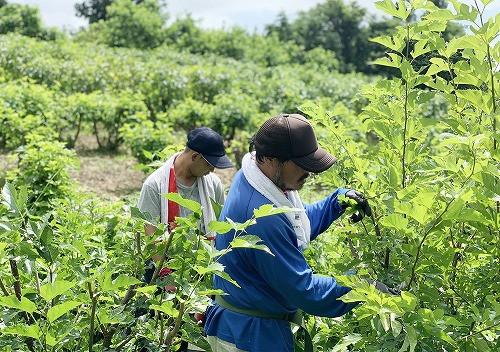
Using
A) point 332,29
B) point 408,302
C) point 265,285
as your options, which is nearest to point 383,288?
point 408,302

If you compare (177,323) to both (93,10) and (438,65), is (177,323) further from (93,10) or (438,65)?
(93,10)

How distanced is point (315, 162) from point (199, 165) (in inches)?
52.0

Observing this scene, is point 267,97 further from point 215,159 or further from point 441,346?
point 441,346

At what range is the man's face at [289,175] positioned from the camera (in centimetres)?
224

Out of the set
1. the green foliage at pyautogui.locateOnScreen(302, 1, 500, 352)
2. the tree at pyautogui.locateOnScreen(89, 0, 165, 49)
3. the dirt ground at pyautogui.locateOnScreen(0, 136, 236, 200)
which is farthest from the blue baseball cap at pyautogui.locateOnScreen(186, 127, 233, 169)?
the tree at pyautogui.locateOnScreen(89, 0, 165, 49)

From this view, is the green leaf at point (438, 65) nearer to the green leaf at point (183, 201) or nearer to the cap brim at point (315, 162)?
the cap brim at point (315, 162)

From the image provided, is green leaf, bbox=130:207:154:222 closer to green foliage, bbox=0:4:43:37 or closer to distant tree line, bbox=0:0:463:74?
distant tree line, bbox=0:0:463:74

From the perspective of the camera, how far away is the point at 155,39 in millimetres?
35031

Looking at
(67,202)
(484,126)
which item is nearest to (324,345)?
(484,126)

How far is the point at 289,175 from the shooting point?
226 cm

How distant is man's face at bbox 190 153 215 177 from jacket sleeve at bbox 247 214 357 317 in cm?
134

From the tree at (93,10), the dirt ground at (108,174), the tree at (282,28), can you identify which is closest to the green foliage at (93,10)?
the tree at (93,10)

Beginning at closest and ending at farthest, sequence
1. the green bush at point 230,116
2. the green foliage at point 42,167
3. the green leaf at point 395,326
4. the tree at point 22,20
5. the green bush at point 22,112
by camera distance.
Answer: the green leaf at point 395,326, the green foliage at point 42,167, the green bush at point 22,112, the green bush at point 230,116, the tree at point 22,20

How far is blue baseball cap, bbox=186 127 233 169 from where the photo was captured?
3.36 meters
